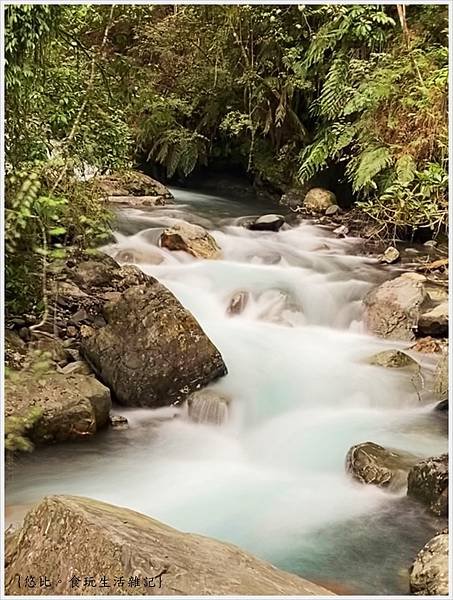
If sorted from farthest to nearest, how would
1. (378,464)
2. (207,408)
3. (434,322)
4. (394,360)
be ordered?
(434,322), (394,360), (207,408), (378,464)

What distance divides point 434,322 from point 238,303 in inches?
71.7

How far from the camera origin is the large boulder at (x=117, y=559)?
1.82m

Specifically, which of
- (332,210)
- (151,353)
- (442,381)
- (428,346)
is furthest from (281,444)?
(332,210)

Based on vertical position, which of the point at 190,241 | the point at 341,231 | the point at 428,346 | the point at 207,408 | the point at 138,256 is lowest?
the point at 207,408

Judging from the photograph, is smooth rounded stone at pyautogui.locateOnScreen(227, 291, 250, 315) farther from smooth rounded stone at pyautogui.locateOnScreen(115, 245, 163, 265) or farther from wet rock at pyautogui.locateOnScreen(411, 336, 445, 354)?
wet rock at pyautogui.locateOnScreen(411, 336, 445, 354)

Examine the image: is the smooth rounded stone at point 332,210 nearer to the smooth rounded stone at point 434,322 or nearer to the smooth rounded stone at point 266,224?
the smooth rounded stone at point 266,224

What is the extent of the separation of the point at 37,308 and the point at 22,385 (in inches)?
24.0

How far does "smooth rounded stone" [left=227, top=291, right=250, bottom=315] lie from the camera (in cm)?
582

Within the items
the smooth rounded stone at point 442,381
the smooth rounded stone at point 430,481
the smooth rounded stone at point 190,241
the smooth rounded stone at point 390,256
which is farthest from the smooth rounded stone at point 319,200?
the smooth rounded stone at point 430,481

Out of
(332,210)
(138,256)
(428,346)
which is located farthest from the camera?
(332,210)

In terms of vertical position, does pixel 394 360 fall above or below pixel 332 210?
below

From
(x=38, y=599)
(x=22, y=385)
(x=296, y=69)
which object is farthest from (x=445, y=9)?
(x=38, y=599)

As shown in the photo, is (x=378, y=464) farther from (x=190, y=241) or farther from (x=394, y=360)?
(x=190, y=241)

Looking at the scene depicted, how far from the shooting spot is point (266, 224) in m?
8.04
